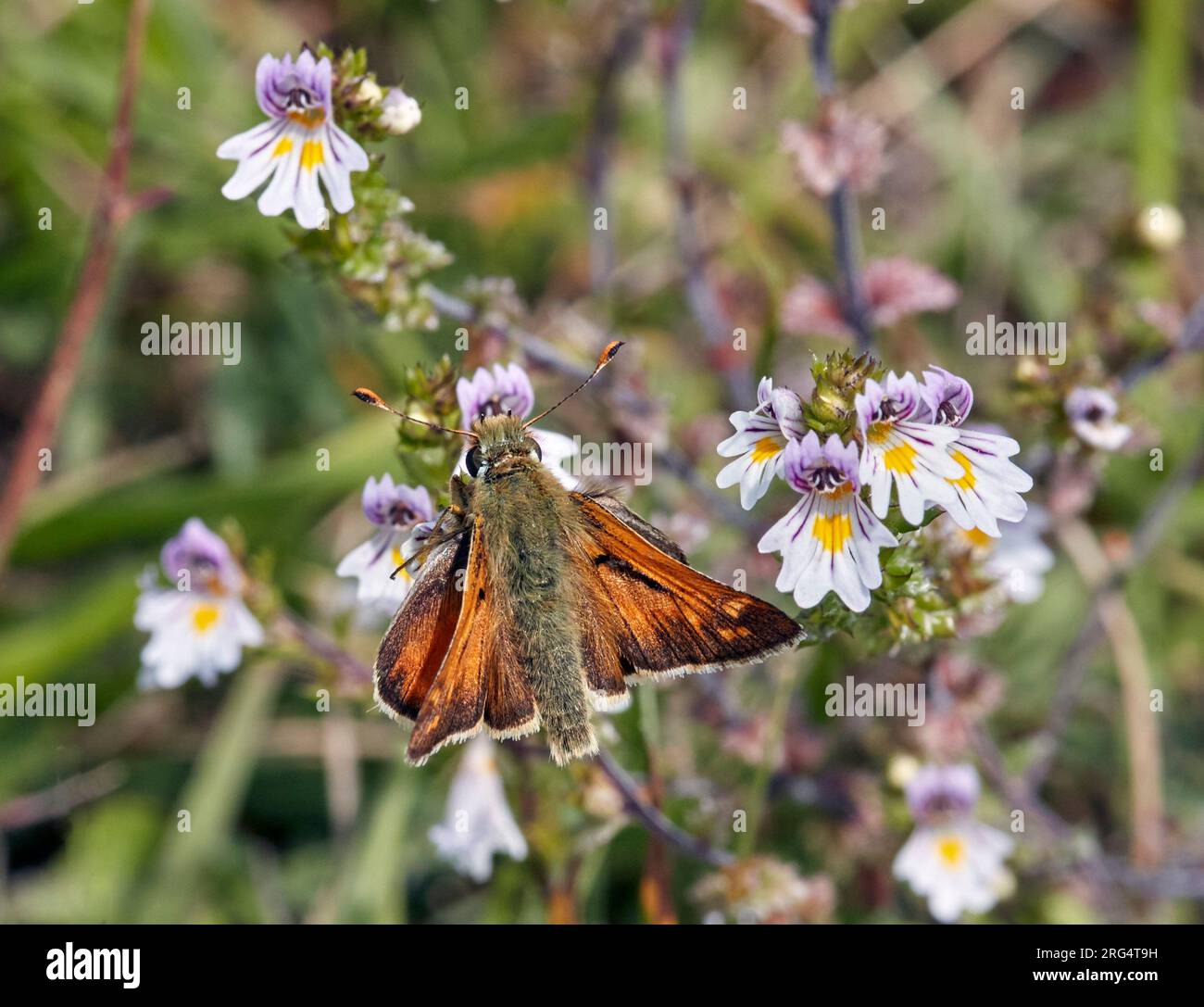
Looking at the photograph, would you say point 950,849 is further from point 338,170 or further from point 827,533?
point 338,170

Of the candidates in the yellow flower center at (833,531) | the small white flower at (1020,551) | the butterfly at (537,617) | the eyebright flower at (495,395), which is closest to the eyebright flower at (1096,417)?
the small white flower at (1020,551)

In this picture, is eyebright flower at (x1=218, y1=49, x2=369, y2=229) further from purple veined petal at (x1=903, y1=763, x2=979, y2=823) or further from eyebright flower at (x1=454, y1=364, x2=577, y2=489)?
purple veined petal at (x1=903, y1=763, x2=979, y2=823)

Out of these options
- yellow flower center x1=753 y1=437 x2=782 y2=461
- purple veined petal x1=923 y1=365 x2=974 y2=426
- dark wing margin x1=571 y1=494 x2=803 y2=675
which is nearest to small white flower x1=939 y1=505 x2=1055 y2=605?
purple veined petal x1=923 y1=365 x2=974 y2=426

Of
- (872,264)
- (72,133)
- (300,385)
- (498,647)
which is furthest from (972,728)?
(72,133)

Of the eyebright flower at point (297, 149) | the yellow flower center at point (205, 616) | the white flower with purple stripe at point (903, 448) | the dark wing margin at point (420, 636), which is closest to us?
the white flower with purple stripe at point (903, 448)

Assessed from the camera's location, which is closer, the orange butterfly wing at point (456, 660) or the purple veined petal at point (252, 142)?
the orange butterfly wing at point (456, 660)

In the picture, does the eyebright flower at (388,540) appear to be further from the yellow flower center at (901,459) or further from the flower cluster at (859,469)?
the yellow flower center at (901,459)
